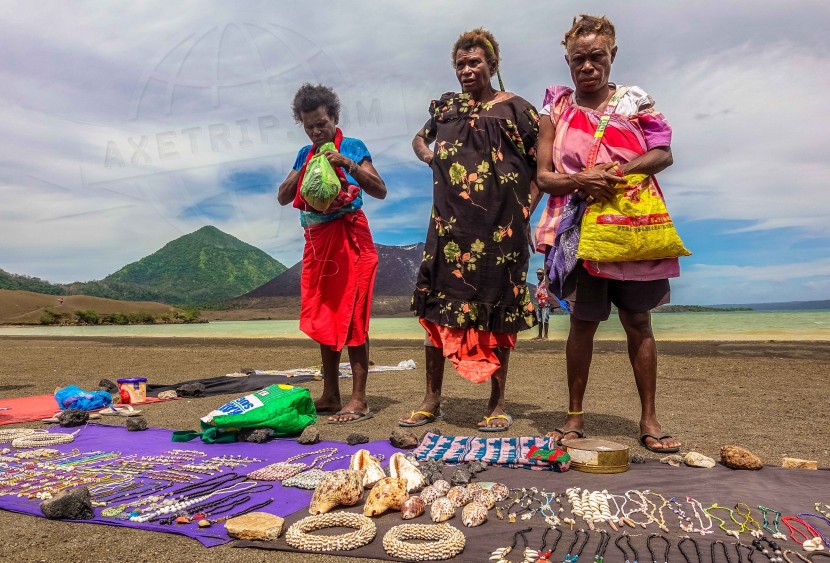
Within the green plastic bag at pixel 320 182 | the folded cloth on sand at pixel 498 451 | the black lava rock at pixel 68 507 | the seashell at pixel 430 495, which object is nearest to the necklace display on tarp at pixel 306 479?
the seashell at pixel 430 495

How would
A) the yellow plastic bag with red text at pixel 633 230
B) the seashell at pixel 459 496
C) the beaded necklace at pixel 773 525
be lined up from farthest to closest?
1. the yellow plastic bag with red text at pixel 633 230
2. the seashell at pixel 459 496
3. the beaded necklace at pixel 773 525

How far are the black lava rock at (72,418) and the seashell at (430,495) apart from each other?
339cm

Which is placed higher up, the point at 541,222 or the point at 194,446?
the point at 541,222

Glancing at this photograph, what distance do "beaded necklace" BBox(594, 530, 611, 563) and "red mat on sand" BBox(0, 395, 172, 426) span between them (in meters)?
4.86

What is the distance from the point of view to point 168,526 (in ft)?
8.00

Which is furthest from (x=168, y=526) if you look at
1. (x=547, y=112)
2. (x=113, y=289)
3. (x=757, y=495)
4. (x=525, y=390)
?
(x=113, y=289)

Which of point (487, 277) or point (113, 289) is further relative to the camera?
point (113, 289)

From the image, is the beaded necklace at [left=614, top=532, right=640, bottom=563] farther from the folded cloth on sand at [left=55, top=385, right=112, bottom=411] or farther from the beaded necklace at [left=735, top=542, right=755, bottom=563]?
the folded cloth on sand at [left=55, top=385, right=112, bottom=411]

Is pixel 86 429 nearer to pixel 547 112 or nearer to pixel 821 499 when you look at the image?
pixel 547 112

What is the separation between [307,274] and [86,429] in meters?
2.10

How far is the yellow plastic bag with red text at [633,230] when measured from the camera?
3.59m

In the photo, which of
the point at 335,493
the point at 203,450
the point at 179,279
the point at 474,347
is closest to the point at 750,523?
the point at 335,493

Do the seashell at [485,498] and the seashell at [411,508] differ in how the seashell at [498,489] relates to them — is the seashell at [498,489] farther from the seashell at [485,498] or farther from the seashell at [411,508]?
the seashell at [411,508]

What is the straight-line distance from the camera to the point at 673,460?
336 cm
